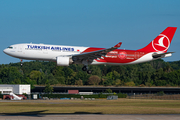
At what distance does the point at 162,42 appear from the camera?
58781 mm

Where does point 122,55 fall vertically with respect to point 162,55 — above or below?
above

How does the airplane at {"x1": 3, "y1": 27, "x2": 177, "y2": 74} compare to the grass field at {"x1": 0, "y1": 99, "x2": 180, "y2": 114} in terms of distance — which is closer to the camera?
the grass field at {"x1": 0, "y1": 99, "x2": 180, "y2": 114}

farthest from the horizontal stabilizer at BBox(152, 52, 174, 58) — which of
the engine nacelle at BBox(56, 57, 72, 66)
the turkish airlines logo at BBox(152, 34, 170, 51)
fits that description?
the engine nacelle at BBox(56, 57, 72, 66)

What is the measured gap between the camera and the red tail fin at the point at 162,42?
57.9 m

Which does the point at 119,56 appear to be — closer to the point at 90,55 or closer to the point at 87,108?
the point at 90,55

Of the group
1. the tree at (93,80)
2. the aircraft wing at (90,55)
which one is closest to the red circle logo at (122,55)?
the aircraft wing at (90,55)

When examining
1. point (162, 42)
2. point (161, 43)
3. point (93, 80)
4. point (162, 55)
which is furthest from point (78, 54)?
point (93, 80)

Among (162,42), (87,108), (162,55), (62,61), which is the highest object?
(162,42)

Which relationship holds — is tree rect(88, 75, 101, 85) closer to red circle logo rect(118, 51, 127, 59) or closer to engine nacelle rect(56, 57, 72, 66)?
red circle logo rect(118, 51, 127, 59)

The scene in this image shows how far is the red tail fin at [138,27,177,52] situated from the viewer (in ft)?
190

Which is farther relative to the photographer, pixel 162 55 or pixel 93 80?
pixel 93 80

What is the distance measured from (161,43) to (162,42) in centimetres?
32

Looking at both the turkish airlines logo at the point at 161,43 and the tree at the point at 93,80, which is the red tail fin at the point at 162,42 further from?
the tree at the point at 93,80

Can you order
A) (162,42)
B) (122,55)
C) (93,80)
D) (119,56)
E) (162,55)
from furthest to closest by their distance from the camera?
(93,80) < (162,42) < (122,55) < (119,56) < (162,55)
